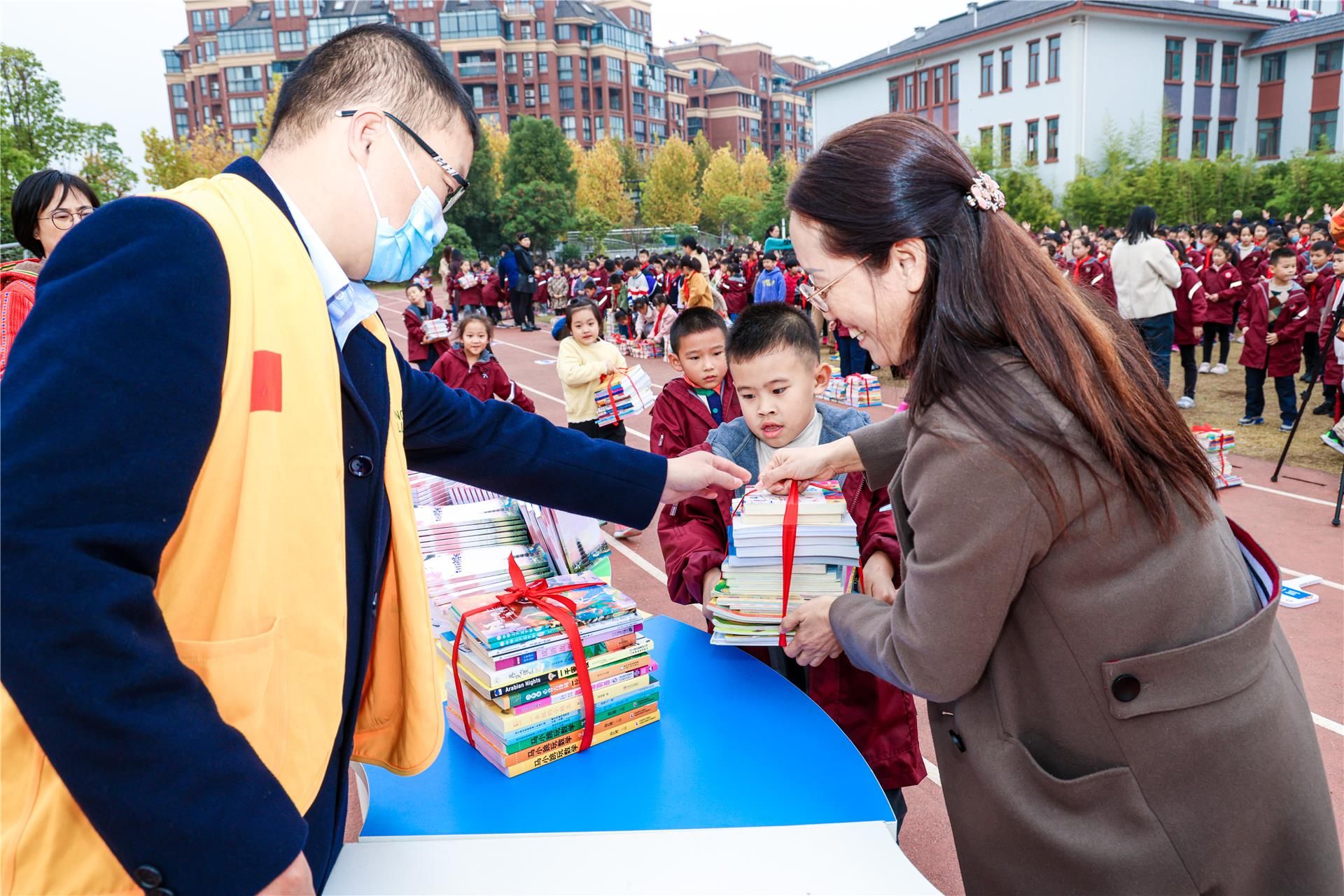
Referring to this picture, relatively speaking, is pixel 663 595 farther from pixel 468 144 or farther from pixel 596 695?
pixel 468 144

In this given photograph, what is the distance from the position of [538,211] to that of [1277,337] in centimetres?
3485

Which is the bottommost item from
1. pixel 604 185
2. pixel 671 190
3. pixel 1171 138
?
pixel 1171 138

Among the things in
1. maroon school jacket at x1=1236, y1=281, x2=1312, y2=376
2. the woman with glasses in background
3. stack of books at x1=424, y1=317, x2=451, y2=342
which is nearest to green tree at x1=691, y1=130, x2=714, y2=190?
maroon school jacket at x1=1236, y1=281, x2=1312, y2=376

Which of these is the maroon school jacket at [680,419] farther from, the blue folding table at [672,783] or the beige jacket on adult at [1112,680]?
the beige jacket on adult at [1112,680]

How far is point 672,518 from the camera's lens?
2.98 m

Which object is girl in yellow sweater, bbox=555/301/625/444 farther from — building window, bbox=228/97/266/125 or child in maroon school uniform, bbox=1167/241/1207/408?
building window, bbox=228/97/266/125

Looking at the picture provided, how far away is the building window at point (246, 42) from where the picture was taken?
7419cm

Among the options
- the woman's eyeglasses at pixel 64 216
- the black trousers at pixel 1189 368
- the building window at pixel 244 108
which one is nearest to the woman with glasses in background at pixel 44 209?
the woman's eyeglasses at pixel 64 216

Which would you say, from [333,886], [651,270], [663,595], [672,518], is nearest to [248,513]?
[333,886]

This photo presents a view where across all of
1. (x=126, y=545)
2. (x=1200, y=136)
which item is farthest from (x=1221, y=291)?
(x=1200, y=136)

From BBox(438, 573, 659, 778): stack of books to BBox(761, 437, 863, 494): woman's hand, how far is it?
0.55 meters

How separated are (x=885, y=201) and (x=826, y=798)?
1.22m

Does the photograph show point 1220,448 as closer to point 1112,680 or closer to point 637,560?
point 637,560

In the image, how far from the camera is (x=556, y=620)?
2150mm
